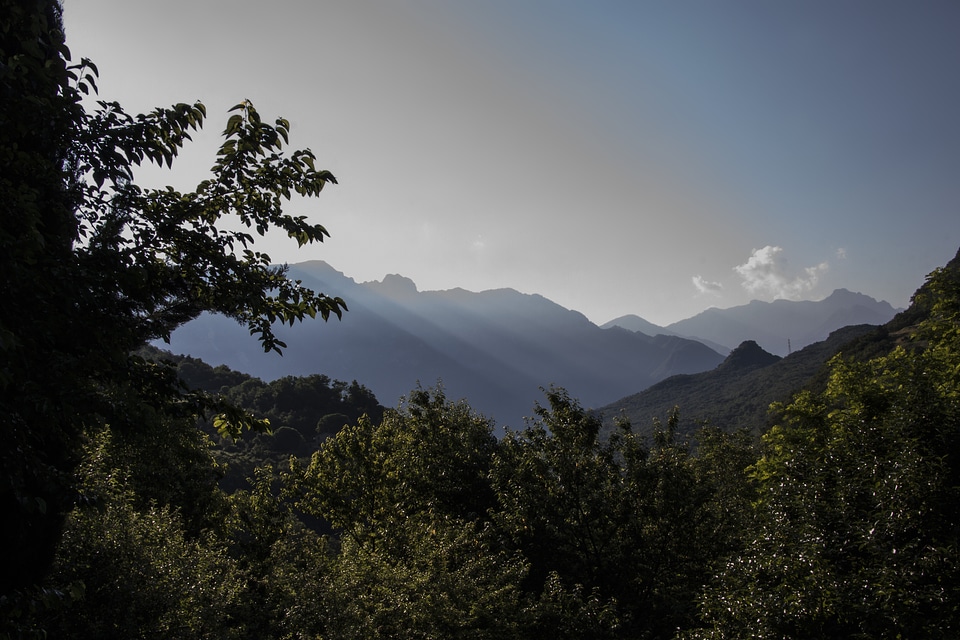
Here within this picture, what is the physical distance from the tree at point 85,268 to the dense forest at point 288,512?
3 cm

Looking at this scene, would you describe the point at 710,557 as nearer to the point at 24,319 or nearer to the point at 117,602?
the point at 117,602

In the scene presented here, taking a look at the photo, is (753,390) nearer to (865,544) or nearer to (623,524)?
(623,524)

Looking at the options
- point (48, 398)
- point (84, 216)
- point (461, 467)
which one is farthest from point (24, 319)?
point (461, 467)

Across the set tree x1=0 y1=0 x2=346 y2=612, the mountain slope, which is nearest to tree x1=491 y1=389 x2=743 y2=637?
tree x1=0 y1=0 x2=346 y2=612

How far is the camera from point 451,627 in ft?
29.8

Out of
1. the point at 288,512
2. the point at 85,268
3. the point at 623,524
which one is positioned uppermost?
the point at 85,268

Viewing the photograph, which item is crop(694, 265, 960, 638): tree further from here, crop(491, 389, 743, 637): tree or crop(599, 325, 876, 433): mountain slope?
crop(599, 325, 876, 433): mountain slope

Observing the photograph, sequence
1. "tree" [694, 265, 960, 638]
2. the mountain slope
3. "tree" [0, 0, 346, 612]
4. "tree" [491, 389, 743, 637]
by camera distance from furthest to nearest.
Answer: the mountain slope, "tree" [491, 389, 743, 637], "tree" [694, 265, 960, 638], "tree" [0, 0, 346, 612]

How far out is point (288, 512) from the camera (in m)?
20.4

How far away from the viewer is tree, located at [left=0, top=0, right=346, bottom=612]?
4.04 metres

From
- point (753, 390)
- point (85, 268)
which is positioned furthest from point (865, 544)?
point (753, 390)

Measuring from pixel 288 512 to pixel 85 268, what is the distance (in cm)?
1835

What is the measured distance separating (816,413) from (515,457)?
15.4 meters

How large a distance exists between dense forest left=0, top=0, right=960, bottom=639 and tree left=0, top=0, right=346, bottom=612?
0.03m
